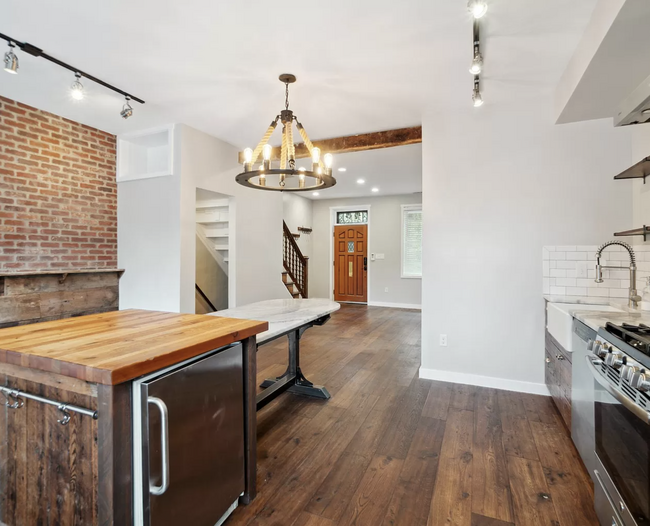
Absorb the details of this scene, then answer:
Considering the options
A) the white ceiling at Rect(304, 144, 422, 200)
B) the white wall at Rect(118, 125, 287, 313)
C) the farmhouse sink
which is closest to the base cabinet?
the farmhouse sink

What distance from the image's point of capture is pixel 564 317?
213 centimetres

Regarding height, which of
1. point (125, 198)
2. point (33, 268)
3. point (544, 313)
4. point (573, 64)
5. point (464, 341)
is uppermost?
point (573, 64)

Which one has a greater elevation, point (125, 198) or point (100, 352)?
point (125, 198)

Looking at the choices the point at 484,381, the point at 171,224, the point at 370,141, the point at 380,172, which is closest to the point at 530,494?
the point at 484,381

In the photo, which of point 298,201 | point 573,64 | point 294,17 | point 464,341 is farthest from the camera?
point 298,201

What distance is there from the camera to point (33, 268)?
3.41 m

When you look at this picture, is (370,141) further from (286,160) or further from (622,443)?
(622,443)

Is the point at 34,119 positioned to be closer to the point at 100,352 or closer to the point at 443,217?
the point at 100,352

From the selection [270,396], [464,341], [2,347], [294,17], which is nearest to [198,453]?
[2,347]

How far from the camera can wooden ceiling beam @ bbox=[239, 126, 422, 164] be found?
386 centimetres

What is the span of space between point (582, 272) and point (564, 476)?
5.55ft

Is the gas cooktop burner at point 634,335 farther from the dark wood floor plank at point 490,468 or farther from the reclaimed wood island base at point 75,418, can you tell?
the reclaimed wood island base at point 75,418

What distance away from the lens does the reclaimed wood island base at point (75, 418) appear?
1.02 m

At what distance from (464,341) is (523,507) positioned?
1677mm
